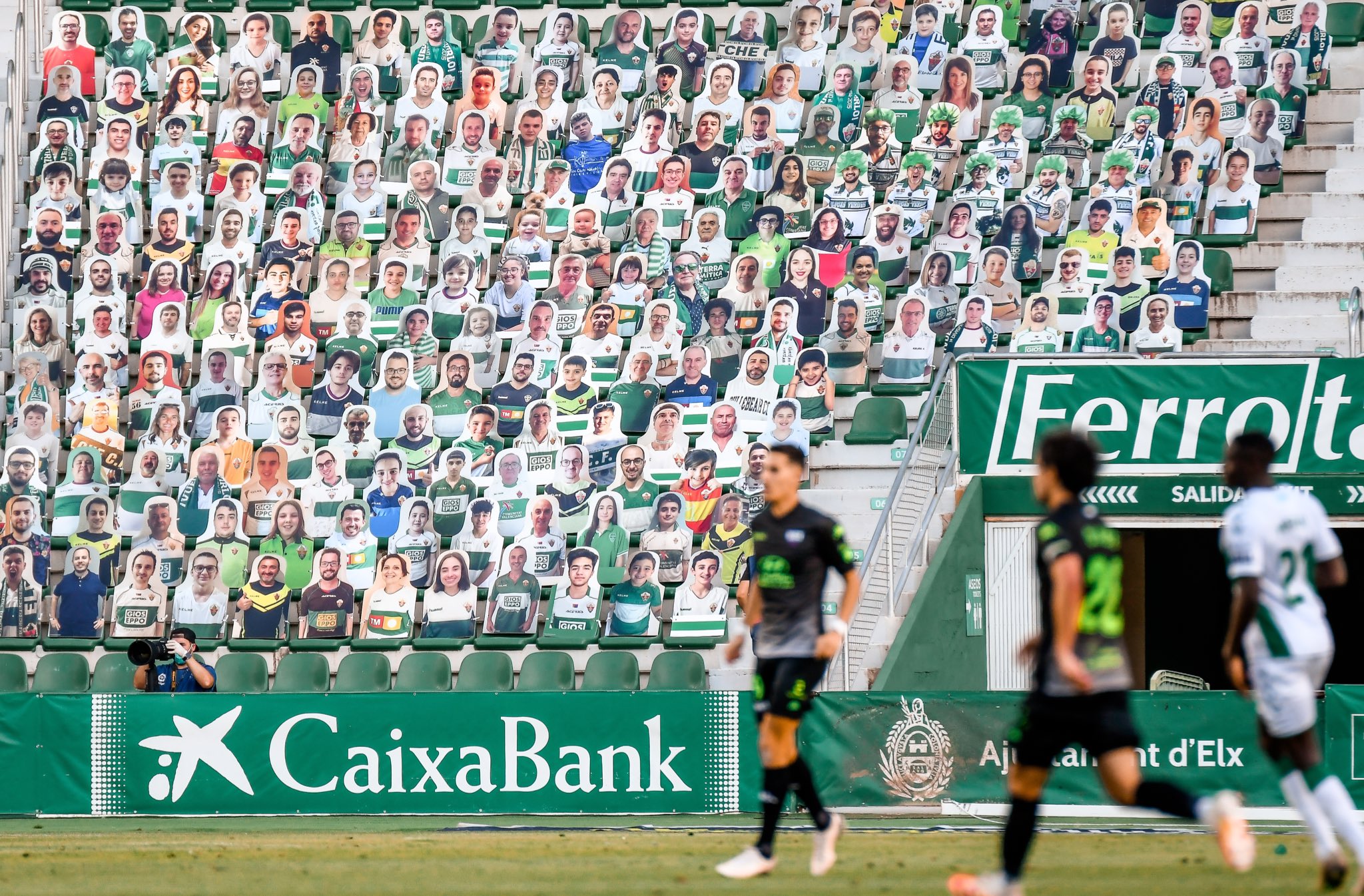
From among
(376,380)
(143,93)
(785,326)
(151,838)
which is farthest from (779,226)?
(151,838)

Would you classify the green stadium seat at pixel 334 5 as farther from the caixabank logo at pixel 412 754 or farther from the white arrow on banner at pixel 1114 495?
the white arrow on banner at pixel 1114 495

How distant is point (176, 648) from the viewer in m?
16.1

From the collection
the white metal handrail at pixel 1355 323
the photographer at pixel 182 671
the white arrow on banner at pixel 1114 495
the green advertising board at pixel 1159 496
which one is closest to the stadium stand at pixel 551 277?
the green advertising board at pixel 1159 496

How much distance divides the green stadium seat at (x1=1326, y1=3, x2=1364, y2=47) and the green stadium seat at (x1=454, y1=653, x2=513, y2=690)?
→ 1348 cm

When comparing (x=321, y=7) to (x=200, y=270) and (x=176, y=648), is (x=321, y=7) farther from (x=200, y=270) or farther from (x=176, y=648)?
(x=176, y=648)

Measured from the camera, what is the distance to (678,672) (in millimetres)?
17297

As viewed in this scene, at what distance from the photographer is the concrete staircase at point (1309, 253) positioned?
1945 centimetres

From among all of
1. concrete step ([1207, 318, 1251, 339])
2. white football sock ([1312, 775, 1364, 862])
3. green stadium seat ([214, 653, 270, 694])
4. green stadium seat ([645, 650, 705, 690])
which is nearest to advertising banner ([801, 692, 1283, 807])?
green stadium seat ([645, 650, 705, 690])

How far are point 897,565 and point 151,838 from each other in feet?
25.1

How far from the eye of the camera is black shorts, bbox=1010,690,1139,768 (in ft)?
24.3

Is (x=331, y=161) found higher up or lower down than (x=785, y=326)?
higher up

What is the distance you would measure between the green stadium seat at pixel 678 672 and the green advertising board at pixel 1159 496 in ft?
10.7

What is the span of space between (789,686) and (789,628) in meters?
0.30

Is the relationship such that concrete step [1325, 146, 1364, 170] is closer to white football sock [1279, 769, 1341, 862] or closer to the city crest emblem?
the city crest emblem
